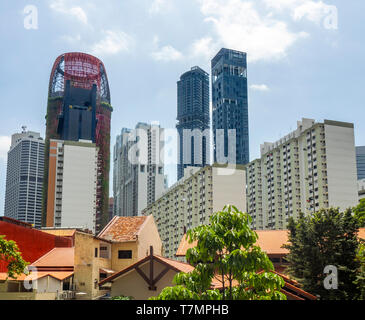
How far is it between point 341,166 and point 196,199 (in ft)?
118

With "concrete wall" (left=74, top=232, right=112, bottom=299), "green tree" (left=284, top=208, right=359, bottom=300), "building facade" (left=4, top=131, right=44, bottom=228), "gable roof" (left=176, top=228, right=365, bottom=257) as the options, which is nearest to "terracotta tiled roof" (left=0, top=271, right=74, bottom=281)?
"concrete wall" (left=74, top=232, right=112, bottom=299)

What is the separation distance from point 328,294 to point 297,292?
105 inches

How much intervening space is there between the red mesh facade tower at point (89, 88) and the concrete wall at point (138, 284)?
362ft

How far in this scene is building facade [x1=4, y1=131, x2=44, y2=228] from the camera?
16950cm

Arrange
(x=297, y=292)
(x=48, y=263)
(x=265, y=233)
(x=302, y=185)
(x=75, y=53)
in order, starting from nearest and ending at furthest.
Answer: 1. (x=297, y=292)
2. (x=48, y=263)
3. (x=265, y=233)
4. (x=302, y=185)
5. (x=75, y=53)

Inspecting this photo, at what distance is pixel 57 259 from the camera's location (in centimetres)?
4197

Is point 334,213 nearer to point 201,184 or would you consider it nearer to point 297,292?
point 297,292

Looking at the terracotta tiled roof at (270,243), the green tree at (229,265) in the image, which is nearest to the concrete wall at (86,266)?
the terracotta tiled roof at (270,243)

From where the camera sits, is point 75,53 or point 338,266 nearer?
point 338,266

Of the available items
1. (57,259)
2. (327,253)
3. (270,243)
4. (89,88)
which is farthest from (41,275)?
(89,88)

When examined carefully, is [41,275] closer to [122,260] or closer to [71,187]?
[122,260]

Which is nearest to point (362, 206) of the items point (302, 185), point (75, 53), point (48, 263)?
point (48, 263)
